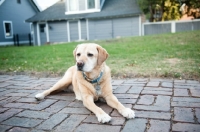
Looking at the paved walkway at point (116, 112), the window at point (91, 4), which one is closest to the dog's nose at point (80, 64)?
the paved walkway at point (116, 112)

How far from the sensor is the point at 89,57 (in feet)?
9.78

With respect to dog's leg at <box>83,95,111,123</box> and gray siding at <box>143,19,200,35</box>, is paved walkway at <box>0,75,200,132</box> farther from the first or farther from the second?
gray siding at <box>143,19,200,35</box>

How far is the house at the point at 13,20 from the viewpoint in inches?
839

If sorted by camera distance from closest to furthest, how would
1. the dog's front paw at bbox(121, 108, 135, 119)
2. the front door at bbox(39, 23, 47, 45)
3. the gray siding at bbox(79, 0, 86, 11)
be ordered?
the dog's front paw at bbox(121, 108, 135, 119) → the gray siding at bbox(79, 0, 86, 11) → the front door at bbox(39, 23, 47, 45)

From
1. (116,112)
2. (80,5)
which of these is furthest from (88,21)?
(116,112)

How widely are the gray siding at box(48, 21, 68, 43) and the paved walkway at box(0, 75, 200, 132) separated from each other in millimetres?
18173

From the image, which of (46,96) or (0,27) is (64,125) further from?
(0,27)

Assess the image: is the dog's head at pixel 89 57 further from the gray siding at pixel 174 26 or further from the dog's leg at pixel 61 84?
the gray siding at pixel 174 26

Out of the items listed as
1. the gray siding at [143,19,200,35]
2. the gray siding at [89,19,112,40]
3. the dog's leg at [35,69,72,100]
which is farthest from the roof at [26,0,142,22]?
the dog's leg at [35,69,72,100]

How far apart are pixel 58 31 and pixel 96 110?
2032 centimetres

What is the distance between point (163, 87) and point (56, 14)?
20.1 m

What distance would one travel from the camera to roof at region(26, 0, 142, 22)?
1870 cm

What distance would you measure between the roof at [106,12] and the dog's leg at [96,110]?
16586 mm

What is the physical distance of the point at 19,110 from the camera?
287cm
